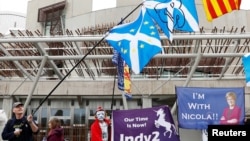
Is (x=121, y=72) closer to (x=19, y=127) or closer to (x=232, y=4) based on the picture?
(x=232, y=4)

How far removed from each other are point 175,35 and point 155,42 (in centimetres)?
193

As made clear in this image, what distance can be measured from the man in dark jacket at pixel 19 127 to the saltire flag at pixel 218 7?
458cm

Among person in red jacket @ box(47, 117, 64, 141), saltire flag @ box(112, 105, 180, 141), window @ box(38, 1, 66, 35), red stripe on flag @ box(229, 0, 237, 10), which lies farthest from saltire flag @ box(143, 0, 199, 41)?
window @ box(38, 1, 66, 35)

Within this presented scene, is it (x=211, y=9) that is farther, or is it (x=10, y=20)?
(x=10, y=20)

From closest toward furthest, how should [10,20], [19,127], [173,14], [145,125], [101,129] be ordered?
[19,127]
[145,125]
[101,129]
[173,14]
[10,20]

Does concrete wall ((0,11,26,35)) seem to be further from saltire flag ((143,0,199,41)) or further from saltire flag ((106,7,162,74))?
saltire flag ((143,0,199,41))

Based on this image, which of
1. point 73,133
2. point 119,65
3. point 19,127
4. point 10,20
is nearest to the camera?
point 19,127

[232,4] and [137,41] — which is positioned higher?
[232,4]

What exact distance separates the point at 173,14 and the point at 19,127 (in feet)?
13.0

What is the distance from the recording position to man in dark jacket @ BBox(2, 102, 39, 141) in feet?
23.7

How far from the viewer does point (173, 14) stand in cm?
877

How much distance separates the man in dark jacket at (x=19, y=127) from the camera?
23.7 ft

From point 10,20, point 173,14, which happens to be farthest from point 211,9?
point 10,20

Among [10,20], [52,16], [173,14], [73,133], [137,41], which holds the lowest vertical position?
[73,133]
